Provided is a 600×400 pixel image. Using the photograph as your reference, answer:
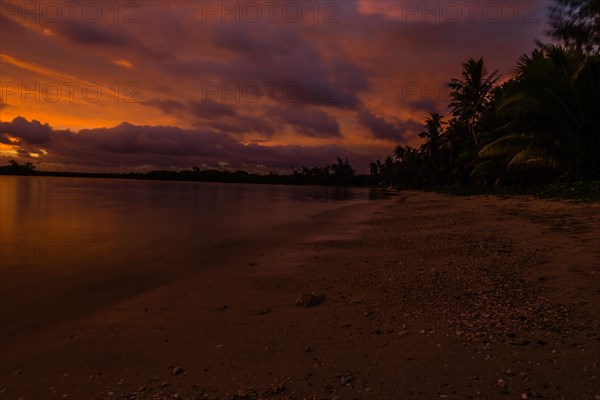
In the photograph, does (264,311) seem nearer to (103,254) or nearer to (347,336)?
(347,336)

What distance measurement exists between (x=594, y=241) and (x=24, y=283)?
463 inches

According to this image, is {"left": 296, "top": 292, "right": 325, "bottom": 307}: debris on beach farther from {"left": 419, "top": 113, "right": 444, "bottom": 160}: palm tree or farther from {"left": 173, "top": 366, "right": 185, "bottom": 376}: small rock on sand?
{"left": 419, "top": 113, "right": 444, "bottom": 160}: palm tree

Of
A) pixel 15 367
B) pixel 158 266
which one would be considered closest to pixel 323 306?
pixel 15 367

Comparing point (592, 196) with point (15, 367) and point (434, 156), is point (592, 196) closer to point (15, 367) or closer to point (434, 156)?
point (15, 367)

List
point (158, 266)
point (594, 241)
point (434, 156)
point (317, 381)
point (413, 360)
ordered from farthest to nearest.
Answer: point (434, 156) < point (158, 266) < point (594, 241) < point (413, 360) < point (317, 381)

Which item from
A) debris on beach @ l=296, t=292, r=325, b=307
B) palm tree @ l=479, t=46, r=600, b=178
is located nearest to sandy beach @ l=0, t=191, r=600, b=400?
debris on beach @ l=296, t=292, r=325, b=307

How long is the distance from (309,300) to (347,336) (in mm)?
1324

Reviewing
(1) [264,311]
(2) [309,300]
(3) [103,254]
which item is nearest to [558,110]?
(2) [309,300]

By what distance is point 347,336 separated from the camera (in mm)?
4254

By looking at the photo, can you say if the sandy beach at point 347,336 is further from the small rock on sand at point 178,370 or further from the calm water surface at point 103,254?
the calm water surface at point 103,254

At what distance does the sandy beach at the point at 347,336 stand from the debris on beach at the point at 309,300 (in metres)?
0.13

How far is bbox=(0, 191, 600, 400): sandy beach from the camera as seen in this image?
3.20 meters

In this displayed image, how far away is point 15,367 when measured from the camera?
4207 millimetres

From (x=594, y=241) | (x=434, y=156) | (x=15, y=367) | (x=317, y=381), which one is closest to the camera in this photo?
(x=317, y=381)
